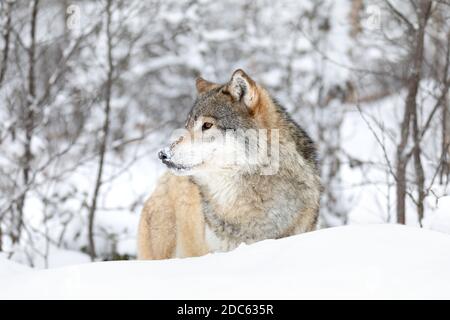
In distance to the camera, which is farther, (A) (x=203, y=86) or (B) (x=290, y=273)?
(A) (x=203, y=86)

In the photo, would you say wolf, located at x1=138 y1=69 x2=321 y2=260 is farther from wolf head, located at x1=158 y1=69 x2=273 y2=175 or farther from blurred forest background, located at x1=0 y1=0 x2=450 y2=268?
blurred forest background, located at x1=0 y1=0 x2=450 y2=268

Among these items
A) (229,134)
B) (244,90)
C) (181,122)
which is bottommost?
(229,134)

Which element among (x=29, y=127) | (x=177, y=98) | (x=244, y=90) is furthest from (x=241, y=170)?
(x=177, y=98)

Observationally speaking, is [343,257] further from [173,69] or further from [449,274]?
[173,69]

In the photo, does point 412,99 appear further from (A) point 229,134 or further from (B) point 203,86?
(A) point 229,134

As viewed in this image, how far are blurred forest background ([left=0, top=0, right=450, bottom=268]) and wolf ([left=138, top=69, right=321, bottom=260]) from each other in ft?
3.44

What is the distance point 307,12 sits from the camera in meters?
16.0

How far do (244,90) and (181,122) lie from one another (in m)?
7.27

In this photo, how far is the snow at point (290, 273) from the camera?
2.94 metres

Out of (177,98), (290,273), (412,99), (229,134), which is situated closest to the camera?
(290,273)

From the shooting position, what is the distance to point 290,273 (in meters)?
3.13

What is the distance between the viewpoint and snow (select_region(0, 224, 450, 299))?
9.64 ft

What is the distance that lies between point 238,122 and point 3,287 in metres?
2.34

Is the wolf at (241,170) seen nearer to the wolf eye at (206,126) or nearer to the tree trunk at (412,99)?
the wolf eye at (206,126)
